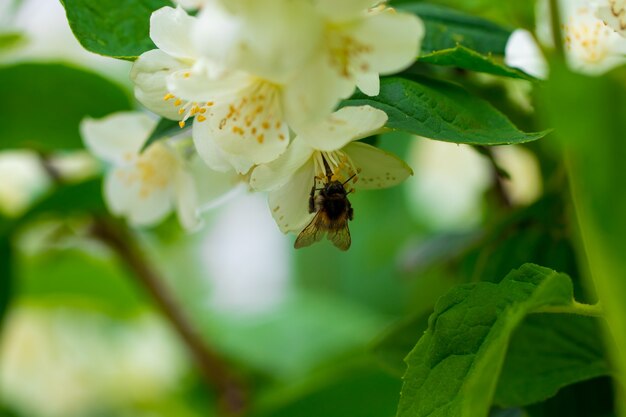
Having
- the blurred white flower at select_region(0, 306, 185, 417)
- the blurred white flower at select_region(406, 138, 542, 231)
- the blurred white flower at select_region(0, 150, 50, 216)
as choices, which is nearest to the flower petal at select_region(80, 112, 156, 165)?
the blurred white flower at select_region(0, 150, 50, 216)

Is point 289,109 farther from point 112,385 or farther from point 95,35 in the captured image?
point 112,385

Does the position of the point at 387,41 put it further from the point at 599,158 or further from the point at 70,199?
the point at 70,199

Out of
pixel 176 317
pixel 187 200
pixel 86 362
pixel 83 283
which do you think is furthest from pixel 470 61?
pixel 86 362

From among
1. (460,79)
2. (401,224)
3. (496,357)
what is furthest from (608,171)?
(401,224)

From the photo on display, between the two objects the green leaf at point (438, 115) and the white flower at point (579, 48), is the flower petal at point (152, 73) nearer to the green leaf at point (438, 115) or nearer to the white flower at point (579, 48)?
the green leaf at point (438, 115)

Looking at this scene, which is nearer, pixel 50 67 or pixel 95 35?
pixel 95 35

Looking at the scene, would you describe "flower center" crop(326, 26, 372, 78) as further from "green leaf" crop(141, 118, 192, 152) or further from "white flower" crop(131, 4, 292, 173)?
"green leaf" crop(141, 118, 192, 152)
